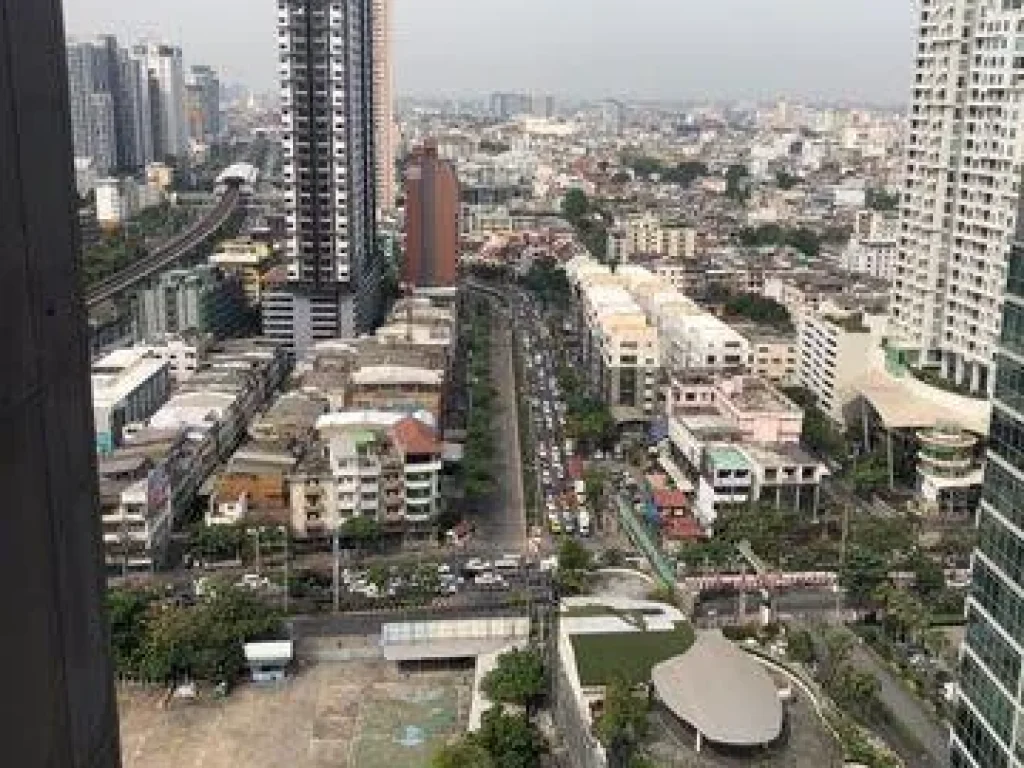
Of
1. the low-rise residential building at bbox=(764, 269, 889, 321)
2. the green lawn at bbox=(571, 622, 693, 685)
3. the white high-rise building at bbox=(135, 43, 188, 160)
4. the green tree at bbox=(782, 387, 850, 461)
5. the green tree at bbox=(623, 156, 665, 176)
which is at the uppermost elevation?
the white high-rise building at bbox=(135, 43, 188, 160)

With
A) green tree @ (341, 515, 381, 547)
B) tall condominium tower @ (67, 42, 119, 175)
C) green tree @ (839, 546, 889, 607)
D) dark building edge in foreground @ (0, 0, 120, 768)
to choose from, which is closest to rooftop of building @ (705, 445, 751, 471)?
green tree @ (839, 546, 889, 607)

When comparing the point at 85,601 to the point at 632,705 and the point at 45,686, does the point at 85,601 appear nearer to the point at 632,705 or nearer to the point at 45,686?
the point at 45,686

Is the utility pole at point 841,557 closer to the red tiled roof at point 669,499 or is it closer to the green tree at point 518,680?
the red tiled roof at point 669,499

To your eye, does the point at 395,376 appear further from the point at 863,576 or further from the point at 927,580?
the point at 927,580

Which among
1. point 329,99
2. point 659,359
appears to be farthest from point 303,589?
point 329,99

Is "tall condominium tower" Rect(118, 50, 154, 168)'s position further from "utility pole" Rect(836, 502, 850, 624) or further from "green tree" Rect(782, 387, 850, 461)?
"utility pole" Rect(836, 502, 850, 624)

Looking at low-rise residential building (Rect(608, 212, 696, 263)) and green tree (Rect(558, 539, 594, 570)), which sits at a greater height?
low-rise residential building (Rect(608, 212, 696, 263))
